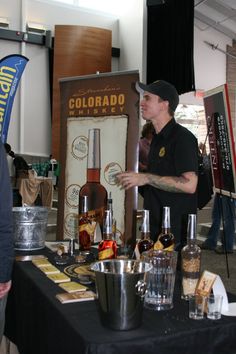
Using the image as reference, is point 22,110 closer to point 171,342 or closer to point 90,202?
point 90,202

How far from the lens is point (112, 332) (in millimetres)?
968

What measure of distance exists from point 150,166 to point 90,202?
0.33 m

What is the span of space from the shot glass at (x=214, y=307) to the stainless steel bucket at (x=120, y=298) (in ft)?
0.62

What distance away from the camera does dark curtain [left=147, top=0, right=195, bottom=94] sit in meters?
6.40

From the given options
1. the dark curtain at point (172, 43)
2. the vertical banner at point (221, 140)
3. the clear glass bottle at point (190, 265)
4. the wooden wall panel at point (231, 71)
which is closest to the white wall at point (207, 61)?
the wooden wall panel at point (231, 71)

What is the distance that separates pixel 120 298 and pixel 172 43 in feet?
20.4

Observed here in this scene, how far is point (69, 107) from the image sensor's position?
2.53m

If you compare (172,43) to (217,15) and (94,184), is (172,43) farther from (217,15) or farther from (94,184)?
(94,184)

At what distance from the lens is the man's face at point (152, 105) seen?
1.91 m

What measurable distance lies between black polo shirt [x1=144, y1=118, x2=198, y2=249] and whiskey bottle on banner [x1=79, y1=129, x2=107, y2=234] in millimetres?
239

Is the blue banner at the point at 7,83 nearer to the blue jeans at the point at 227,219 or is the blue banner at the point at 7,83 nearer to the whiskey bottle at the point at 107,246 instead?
the blue jeans at the point at 227,219

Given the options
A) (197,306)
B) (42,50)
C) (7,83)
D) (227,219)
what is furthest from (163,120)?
(42,50)

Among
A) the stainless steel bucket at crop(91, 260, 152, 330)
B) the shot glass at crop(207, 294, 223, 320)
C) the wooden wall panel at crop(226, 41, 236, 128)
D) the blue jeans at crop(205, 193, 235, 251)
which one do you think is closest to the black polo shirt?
the shot glass at crop(207, 294, 223, 320)

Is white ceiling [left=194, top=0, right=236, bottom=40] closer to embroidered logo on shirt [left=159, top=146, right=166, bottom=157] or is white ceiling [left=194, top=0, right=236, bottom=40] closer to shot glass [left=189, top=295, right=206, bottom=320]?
embroidered logo on shirt [left=159, top=146, right=166, bottom=157]
